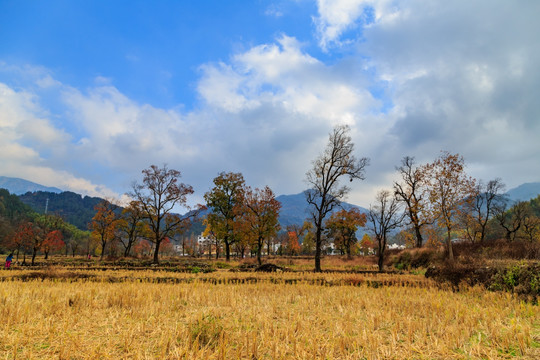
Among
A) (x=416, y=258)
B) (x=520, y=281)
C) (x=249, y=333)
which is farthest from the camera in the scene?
(x=416, y=258)

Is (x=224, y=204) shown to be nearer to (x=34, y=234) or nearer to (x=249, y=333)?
(x=34, y=234)

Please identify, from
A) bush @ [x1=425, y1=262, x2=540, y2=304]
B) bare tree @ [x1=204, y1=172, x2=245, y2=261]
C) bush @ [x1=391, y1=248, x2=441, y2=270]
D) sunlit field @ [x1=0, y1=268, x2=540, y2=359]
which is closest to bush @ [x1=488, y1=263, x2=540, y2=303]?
bush @ [x1=425, y1=262, x2=540, y2=304]

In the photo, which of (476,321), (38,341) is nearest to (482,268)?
(476,321)

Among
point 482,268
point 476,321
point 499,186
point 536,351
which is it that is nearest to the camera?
point 536,351

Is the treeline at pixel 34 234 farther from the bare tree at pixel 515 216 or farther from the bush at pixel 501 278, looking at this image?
the bare tree at pixel 515 216

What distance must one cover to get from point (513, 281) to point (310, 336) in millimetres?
10986

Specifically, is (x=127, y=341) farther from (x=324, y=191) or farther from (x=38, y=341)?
(x=324, y=191)

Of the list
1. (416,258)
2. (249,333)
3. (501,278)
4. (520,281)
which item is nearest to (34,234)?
(249,333)

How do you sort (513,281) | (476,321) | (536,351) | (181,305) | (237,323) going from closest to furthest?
(536,351), (237,323), (476,321), (181,305), (513,281)

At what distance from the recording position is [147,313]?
6.86 meters

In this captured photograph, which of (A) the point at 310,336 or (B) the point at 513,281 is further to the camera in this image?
(B) the point at 513,281

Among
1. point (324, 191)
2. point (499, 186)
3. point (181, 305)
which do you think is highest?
point (499, 186)

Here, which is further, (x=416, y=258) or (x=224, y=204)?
(x=224, y=204)

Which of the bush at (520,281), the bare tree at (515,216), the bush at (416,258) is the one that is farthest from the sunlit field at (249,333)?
the bare tree at (515,216)
